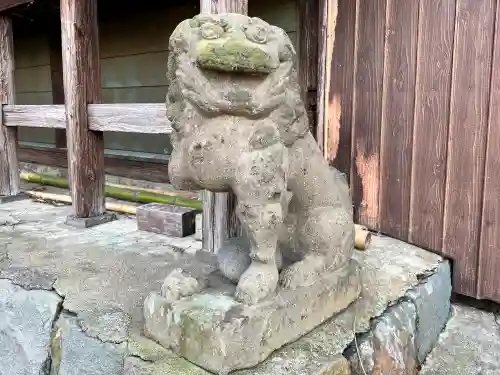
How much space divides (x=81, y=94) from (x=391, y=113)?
1638 millimetres

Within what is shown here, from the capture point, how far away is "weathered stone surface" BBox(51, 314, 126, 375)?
1295 mm

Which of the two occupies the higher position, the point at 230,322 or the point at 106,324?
the point at 230,322

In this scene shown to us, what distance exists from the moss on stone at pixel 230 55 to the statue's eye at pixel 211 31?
0.07 feet

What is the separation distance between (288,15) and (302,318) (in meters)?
2.22

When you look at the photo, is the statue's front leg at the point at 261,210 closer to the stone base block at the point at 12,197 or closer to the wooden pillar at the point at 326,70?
the wooden pillar at the point at 326,70

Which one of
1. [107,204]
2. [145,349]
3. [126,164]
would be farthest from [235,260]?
[126,164]

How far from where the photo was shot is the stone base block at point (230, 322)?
43.9 inches

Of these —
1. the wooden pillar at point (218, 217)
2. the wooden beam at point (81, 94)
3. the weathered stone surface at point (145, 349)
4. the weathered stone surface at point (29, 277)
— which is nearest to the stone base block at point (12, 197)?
the wooden beam at point (81, 94)

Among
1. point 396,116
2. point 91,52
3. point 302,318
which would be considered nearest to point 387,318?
point 302,318

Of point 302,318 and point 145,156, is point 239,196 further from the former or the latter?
point 145,156

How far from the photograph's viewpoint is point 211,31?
112cm

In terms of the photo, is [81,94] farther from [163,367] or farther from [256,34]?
[163,367]

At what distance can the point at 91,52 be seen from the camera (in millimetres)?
2564

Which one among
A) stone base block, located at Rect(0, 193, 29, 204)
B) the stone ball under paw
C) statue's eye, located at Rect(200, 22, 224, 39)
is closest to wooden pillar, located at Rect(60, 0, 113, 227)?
stone base block, located at Rect(0, 193, 29, 204)
